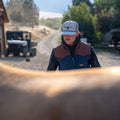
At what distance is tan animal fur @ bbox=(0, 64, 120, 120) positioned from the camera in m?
0.42

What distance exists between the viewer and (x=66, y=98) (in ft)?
1.43

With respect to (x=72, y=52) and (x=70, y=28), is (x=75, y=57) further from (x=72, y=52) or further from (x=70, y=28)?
(x=70, y=28)

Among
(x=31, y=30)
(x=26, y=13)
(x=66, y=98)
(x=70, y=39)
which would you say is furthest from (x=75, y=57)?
(x=26, y=13)

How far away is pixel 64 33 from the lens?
7.55 ft

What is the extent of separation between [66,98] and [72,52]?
190 centimetres

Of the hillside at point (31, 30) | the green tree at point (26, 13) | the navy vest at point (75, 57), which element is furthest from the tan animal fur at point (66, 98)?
the green tree at point (26, 13)

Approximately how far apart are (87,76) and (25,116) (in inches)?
6.6

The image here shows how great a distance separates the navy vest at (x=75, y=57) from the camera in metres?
2.27

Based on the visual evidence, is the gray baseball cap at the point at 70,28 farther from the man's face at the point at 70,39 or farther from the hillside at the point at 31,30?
the hillside at the point at 31,30

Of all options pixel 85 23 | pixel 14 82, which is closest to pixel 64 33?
pixel 14 82

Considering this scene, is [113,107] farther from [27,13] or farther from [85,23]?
[27,13]

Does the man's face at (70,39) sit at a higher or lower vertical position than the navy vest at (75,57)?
higher

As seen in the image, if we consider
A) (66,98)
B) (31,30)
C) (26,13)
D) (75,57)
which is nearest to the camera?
(66,98)

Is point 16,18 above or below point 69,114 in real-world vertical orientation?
above
